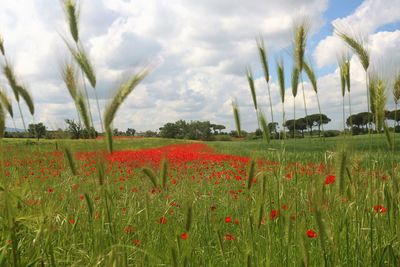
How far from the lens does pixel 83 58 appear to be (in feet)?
7.25

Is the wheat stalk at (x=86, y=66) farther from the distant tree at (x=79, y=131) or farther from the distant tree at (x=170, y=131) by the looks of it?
the distant tree at (x=170, y=131)

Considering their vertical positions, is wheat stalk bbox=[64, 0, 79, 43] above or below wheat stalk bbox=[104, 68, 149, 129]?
above

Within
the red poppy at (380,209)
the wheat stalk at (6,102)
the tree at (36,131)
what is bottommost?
the red poppy at (380,209)

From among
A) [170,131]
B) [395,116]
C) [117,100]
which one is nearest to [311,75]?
[395,116]

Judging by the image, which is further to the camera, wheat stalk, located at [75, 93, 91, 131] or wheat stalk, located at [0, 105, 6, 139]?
wheat stalk, located at [75, 93, 91, 131]

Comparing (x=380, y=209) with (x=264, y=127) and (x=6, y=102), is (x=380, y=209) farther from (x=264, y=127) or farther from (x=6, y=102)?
(x=6, y=102)

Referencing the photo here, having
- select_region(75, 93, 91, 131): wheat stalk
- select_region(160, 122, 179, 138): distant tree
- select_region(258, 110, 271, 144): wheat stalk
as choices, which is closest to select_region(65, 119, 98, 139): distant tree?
select_region(75, 93, 91, 131): wheat stalk

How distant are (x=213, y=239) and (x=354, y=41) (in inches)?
84.4

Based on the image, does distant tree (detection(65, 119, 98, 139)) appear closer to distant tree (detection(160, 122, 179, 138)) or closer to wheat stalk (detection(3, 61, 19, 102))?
wheat stalk (detection(3, 61, 19, 102))

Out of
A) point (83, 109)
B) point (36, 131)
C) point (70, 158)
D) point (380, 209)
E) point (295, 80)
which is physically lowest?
point (380, 209)

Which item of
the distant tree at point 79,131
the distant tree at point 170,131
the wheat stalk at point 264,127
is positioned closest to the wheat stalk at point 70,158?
the distant tree at point 79,131

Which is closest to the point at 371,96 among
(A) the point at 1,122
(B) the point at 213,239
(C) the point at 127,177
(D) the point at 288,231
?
(D) the point at 288,231

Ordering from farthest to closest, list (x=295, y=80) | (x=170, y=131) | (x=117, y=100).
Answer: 1. (x=170, y=131)
2. (x=295, y=80)
3. (x=117, y=100)

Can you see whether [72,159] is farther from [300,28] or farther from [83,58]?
[300,28]
